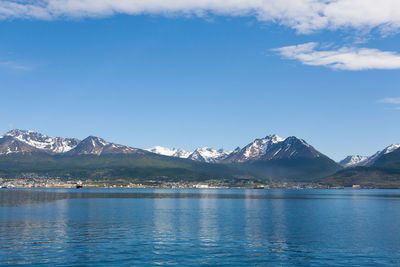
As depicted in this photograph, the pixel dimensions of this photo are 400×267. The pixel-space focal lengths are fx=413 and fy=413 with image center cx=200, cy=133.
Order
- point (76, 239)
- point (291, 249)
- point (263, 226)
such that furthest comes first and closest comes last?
point (263, 226)
point (76, 239)
point (291, 249)

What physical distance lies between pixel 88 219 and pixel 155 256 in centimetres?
6185

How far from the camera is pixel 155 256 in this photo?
6800 cm

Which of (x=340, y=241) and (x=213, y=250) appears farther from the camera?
(x=340, y=241)

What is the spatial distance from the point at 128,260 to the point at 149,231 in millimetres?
32404

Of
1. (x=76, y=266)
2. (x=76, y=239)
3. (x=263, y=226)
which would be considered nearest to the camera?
(x=76, y=266)

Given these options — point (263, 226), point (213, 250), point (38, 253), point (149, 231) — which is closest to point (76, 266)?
point (38, 253)

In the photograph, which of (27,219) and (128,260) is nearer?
(128,260)

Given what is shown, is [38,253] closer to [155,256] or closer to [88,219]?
[155,256]

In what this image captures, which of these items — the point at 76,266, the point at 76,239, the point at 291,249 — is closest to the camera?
the point at 76,266

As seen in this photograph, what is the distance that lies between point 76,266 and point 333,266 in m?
38.4

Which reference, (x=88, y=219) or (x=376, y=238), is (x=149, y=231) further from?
(x=376, y=238)

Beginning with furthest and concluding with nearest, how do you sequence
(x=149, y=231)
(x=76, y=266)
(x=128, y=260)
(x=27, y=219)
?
1. (x=27, y=219)
2. (x=149, y=231)
3. (x=128, y=260)
4. (x=76, y=266)

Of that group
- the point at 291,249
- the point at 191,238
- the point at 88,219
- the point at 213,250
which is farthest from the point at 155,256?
the point at 88,219

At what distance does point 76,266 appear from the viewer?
6069cm
